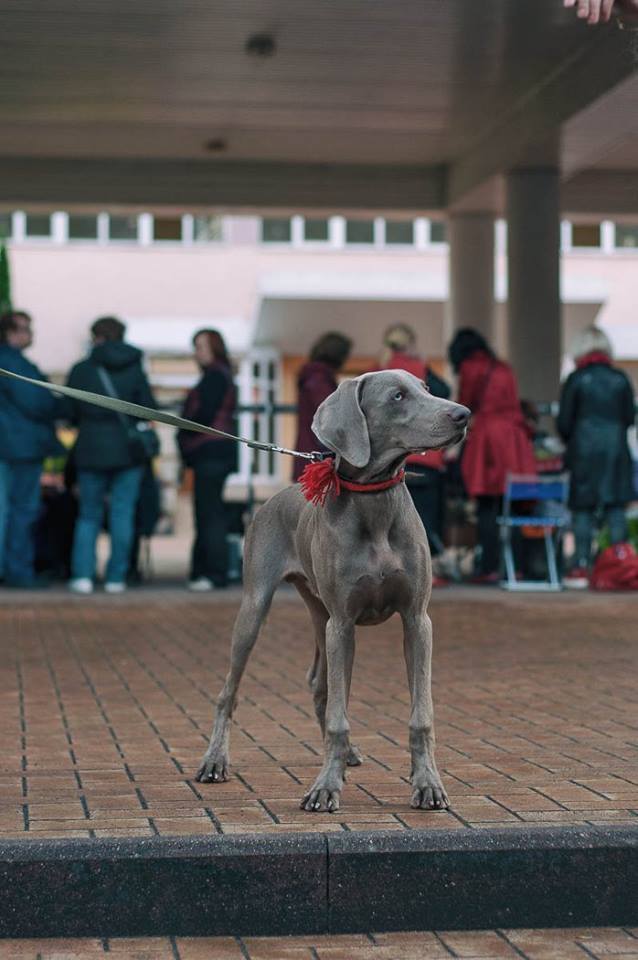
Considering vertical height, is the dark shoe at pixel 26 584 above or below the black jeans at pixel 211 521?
below

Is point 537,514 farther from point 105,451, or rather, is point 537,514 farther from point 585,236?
point 585,236

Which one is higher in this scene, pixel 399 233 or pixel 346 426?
pixel 399 233

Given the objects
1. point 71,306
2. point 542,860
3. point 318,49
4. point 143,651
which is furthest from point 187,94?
point 71,306

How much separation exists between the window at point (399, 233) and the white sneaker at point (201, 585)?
25.0 metres

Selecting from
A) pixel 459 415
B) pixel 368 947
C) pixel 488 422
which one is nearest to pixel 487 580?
pixel 488 422

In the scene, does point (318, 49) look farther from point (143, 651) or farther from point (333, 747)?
point (333, 747)

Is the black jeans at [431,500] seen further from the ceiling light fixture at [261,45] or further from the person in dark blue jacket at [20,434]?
the ceiling light fixture at [261,45]

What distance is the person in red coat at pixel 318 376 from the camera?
1403 cm

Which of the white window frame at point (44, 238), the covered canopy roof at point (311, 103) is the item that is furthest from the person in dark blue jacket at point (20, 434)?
the white window frame at point (44, 238)

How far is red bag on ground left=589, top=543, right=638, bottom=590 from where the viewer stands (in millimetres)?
14945

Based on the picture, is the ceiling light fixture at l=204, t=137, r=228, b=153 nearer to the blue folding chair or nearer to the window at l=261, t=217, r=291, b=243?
the blue folding chair

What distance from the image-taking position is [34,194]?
2017cm

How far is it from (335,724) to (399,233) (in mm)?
34599

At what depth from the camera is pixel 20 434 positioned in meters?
14.3
